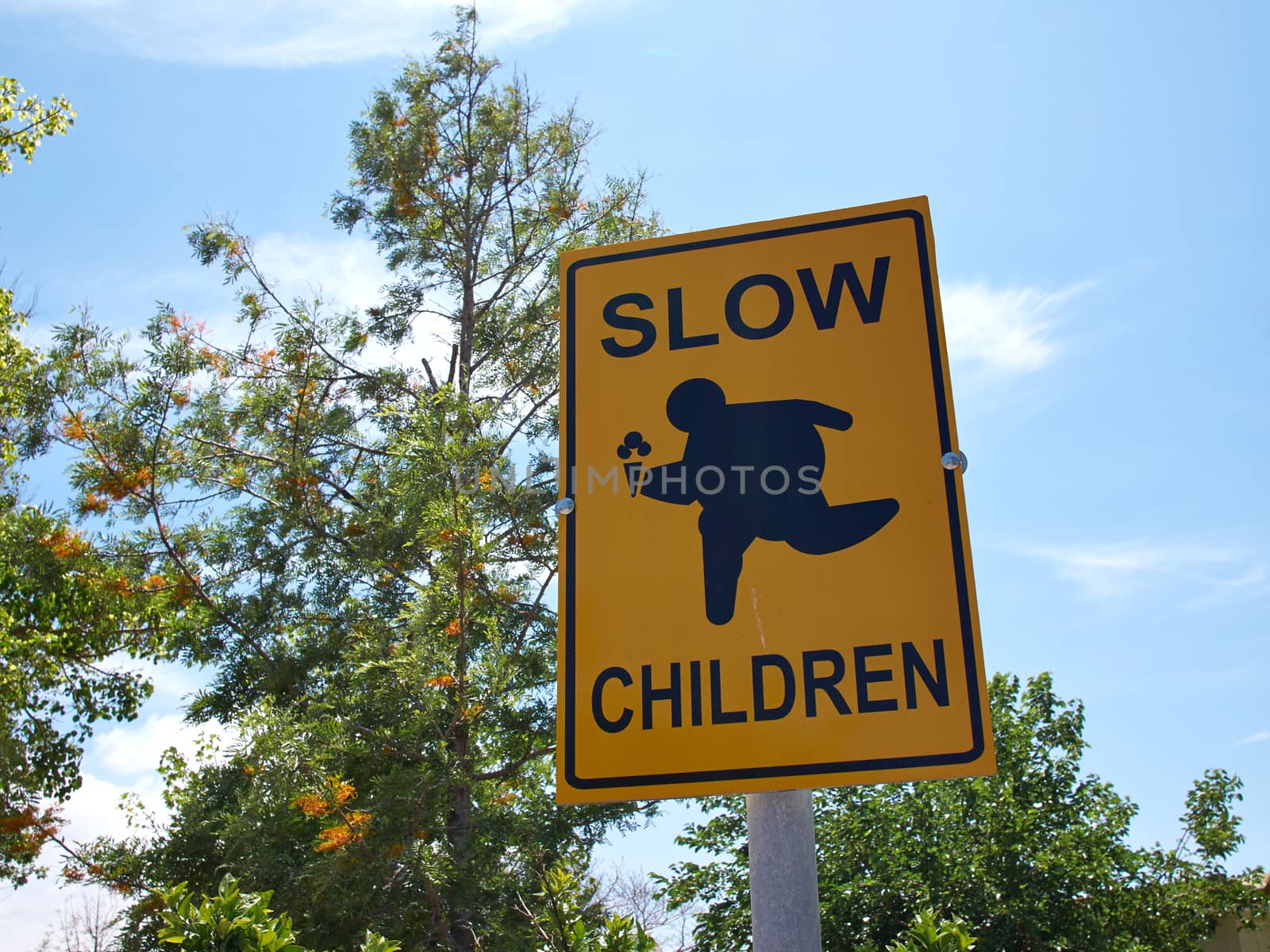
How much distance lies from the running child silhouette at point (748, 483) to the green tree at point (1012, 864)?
8412 millimetres

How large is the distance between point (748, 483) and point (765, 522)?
90 millimetres

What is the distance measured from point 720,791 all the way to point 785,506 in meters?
0.54

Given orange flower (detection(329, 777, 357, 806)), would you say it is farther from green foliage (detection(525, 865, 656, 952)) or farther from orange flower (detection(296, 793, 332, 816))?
green foliage (detection(525, 865, 656, 952))

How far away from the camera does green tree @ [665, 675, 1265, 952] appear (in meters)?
10.0

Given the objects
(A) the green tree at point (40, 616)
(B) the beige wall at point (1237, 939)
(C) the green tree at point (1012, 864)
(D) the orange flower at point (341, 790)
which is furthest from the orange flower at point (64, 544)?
(B) the beige wall at point (1237, 939)

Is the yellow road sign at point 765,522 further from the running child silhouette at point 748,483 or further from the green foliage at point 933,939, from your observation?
the green foliage at point 933,939

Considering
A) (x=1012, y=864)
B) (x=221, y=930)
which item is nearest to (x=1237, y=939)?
(x=1012, y=864)

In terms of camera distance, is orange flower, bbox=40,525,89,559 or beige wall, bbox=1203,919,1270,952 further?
beige wall, bbox=1203,919,1270,952

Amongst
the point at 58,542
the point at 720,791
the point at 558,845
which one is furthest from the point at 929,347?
the point at 58,542

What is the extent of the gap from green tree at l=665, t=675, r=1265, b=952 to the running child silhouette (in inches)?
331

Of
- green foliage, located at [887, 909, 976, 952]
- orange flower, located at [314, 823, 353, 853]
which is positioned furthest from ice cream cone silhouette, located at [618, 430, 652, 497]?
orange flower, located at [314, 823, 353, 853]

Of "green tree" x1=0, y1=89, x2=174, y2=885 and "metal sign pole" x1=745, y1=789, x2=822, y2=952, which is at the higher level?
"green tree" x1=0, y1=89, x2=174, y2=885

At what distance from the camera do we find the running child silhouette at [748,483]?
1990mm

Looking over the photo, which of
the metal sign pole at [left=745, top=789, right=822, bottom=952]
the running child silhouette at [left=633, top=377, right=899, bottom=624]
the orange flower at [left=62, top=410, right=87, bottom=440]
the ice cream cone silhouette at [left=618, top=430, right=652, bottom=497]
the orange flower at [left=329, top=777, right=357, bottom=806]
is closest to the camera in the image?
the metal sign pole at [left=745, top=789, right=822, bottom=952]
